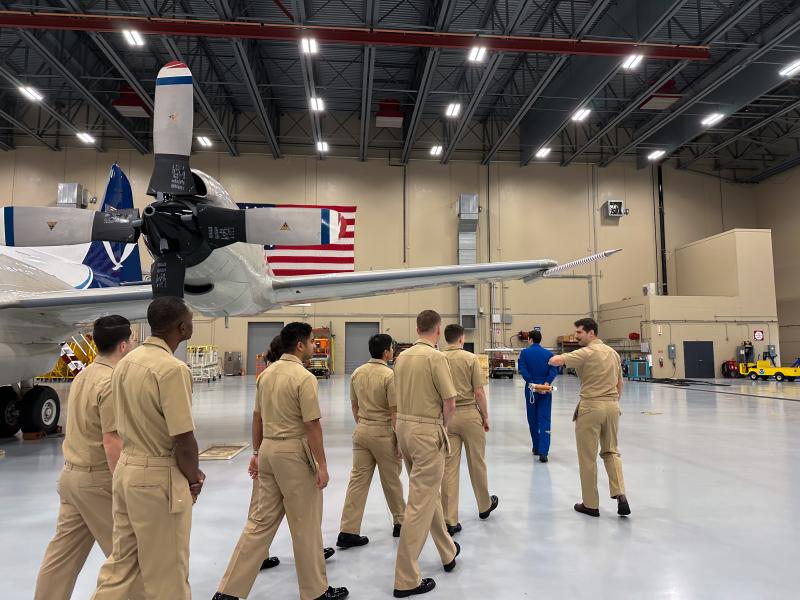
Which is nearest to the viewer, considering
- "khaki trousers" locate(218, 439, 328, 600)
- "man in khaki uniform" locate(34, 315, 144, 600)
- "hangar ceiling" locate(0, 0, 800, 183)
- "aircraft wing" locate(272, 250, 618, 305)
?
"man in khaki uniform" locate(34, 315, 144, 600)

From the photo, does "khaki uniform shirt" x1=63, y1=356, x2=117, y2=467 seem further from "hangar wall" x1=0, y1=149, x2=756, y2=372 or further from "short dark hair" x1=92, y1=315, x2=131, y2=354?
"hangar wall" x1=0, y1=149, x2=756, y2=372

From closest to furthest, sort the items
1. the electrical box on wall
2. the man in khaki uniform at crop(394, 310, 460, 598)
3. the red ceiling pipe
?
the man in khaki uniform at crop(394, 310, 460, 598), the red ceiling pipe, the electrical box on wall

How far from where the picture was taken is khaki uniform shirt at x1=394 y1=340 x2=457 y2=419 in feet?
10.7

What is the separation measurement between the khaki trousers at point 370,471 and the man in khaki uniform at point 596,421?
5.62ft

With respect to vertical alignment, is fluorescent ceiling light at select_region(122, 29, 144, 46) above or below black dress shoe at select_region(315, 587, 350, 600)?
above

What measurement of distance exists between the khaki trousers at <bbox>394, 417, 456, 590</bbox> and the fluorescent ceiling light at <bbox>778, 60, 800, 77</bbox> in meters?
20.7

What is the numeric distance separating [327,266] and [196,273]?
8914 mm

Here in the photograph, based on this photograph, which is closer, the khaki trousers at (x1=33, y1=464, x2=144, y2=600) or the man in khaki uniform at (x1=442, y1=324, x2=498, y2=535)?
the khaki trousers at (x1=33, y1=464, x2=144, y2=600)

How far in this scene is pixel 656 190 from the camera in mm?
26359

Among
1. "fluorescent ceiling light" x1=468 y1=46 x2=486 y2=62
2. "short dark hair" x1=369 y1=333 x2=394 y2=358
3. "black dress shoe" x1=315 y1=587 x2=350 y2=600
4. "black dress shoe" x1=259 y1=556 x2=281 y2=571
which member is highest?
"fluorescent ceiling light" x1=468 y1=46 x2=486 y2=62

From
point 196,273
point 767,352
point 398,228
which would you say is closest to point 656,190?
point 767,352

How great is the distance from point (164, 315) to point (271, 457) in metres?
1.07

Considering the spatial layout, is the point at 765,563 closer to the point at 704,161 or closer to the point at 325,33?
the point at 325,33

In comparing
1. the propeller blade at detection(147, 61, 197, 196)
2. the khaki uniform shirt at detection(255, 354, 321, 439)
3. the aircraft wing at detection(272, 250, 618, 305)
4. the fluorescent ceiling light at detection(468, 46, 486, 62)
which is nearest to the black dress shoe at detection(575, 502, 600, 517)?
the khaki uniform shirt at detection(255, 354, 321, 439)
